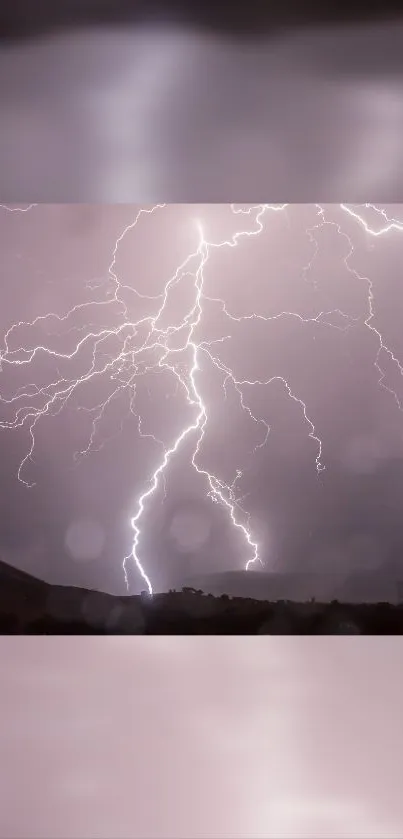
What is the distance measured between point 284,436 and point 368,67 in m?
1.30

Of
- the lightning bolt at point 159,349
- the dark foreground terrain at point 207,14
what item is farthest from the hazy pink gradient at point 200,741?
the dark foreground terrain at point 207,14

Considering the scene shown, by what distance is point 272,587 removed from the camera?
210 centimetres

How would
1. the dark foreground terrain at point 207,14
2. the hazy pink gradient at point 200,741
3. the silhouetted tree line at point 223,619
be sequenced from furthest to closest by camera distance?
the dark foreground terrain at point 207,14 < the silhouetted tree line at point 223,619 < the hazy pink gradient at point 200,741

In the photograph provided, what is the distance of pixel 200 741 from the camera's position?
1.32 metres

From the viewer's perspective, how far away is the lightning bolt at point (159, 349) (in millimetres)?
2164

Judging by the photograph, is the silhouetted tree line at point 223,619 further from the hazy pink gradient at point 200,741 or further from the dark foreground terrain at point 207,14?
the dark foreground terrain at point 207,14

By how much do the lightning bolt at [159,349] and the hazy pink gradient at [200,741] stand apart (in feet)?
1.95

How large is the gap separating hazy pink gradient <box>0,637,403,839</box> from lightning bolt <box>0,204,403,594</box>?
0.59 m

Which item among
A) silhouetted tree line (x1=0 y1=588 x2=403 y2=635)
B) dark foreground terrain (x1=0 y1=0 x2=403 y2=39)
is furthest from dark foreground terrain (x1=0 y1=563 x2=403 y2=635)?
dark foreground terrain (x1=0 y1=0 x2=403 y2=39)

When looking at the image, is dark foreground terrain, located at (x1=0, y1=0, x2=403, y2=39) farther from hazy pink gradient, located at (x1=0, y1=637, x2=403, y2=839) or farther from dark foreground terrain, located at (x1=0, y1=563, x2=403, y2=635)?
hazy pink gradient, located at (x1=0, y1=637, x2=403, y2=839)

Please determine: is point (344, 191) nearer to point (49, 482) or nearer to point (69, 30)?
point (69, 30)

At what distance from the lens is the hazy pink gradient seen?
1.04 meters

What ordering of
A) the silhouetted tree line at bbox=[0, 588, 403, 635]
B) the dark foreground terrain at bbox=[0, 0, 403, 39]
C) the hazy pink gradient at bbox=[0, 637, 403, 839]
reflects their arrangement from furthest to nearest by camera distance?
the dark foreground terrain at bbox=[0, 0, 403, 39], the silhouetted tree line at bbox=[0, 588, 403, 635], the hazy pink gradient at bbox=[0, 637, 403, 839]

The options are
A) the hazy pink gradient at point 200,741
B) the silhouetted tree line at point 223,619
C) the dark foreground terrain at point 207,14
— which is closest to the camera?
the hazy pink gradient at point 200,741
